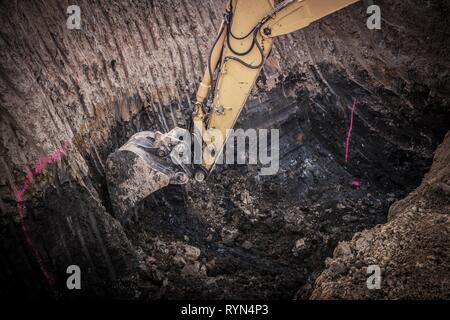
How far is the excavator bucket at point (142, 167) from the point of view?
4.59 metres

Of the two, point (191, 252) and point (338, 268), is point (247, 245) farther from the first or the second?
point (338, 268)

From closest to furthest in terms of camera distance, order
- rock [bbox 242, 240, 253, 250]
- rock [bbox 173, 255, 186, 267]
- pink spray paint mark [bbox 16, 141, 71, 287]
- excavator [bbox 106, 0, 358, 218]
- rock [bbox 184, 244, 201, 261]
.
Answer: pink spray paint mark [bbox 16, 141, 71, 287]
excavator [bbox 106, 0, 358, 218]
rock [bbox 173, 255, 186, 267]
rock [bbox 184, 244, 201, 261]
rock [bbox 242, 240, 253, 250]

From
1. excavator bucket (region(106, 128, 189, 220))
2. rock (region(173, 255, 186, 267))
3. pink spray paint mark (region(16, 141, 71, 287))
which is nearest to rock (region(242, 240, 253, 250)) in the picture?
rock (region(173, 255, 186, 267))

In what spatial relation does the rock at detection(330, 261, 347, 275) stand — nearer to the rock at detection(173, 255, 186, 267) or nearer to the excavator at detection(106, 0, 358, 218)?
the rock at detection(173, 255, 186, 267)

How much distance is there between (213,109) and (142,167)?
1.05 metres

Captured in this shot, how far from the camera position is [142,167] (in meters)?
4.63

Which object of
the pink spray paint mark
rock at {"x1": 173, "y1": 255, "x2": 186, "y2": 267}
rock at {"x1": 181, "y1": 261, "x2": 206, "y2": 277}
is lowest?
rock at {"x1": 181, "y1": 261, "x2": 206, "y2": 277}

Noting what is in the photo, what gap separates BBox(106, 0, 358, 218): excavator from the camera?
13.0 feet

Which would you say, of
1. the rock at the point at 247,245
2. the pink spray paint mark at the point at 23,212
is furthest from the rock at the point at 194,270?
the pink spray paint mark at the point at 23,212

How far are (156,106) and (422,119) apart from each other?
4084 mm

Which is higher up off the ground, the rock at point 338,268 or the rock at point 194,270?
the rock at point 338,268

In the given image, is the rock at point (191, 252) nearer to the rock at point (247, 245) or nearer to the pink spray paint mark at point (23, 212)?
the rock at point (247, 245)

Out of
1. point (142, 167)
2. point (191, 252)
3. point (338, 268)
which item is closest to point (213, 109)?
point (142, 167)
